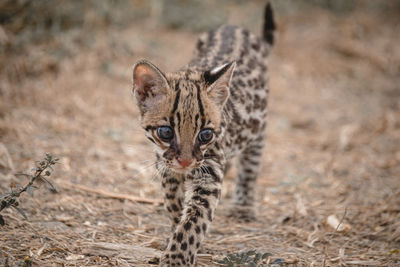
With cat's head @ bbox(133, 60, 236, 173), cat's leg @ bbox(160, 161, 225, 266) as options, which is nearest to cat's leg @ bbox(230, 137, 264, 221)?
cat's leg @ bbox(160, 161, 225, 266)

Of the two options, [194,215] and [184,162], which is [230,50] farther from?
[194,215]

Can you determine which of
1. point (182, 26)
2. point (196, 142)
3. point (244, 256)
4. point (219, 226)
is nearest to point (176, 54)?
point (182, 26)

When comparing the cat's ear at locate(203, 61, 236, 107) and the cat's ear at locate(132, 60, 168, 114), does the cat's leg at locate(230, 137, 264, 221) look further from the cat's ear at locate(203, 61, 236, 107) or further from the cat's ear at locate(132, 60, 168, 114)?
the cat's ear at locate(132, 60, 168, 114)

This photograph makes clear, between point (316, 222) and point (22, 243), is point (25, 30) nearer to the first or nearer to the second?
point (22, 243)

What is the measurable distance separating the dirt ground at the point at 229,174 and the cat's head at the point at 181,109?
2.92 ft

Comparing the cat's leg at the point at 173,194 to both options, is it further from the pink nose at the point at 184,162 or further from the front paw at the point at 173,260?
the front paw at the point at 173,260

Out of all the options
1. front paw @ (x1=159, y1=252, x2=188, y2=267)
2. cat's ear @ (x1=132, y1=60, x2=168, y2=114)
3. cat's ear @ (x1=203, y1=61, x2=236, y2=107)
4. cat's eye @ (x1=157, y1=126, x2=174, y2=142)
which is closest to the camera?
front paw @ (x1=159, y1=252, x2=188, y2=267)

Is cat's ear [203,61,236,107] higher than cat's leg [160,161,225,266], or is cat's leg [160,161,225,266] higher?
cat's ear [203,61,236,107]

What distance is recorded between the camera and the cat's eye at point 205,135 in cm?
377

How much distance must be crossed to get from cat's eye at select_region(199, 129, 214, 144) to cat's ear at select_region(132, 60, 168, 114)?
1.71 ft

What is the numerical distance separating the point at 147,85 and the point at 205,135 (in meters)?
0.75

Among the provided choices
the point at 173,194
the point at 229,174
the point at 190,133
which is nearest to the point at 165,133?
the point at 190,133

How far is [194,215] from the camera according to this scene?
370 cm

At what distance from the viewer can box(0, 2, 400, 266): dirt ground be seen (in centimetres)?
410
